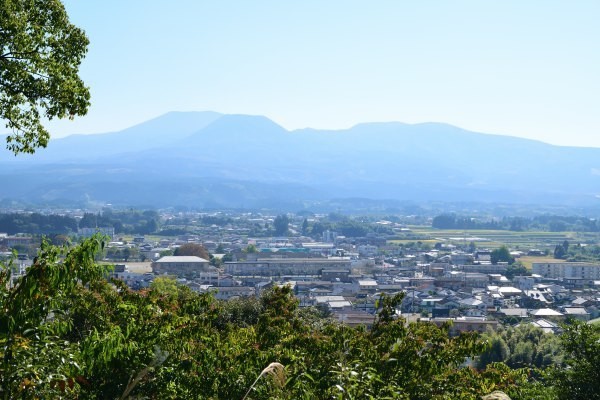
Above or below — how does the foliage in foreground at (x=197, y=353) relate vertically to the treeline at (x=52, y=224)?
above

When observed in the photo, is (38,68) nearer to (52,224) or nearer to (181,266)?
(181,266)

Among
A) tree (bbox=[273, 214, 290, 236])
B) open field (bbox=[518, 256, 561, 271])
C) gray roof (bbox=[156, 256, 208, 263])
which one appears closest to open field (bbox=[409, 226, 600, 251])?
open field (bbox=[518, 256, 561, 271])

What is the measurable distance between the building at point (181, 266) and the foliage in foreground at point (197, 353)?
3460 cm

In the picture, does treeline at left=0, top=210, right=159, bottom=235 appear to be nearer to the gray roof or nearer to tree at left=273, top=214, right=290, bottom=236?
tree at left=273, top=214, right=290, bottom=236

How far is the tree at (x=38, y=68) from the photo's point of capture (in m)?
4.53

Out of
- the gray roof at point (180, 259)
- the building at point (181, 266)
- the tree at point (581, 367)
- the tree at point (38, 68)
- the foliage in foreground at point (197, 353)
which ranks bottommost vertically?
the building at point (181, 266)

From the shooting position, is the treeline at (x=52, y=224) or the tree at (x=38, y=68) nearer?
the tree at (x=38, y=68)

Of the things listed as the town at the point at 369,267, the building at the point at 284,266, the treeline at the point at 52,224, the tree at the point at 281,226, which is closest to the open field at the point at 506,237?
the town at the point at 369,267

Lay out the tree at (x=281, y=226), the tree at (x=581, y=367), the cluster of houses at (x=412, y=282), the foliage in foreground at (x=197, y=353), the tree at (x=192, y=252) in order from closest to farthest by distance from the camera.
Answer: the foliage in foreground at (x=197, y=353)
the tree at (x=581, y=367)
the cluster of houses at (x=412, y=282)
the tree at (x=192, y=252)
the tree at (x=281, y=226)

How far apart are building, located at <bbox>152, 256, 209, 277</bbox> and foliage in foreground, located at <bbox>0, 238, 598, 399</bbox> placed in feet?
114

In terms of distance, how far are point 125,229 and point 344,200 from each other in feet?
227

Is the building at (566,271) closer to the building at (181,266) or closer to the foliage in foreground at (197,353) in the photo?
the building at (181,266)

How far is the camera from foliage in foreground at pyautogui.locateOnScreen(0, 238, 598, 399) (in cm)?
288

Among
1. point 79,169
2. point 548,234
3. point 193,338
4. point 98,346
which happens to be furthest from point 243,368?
point 79,169
